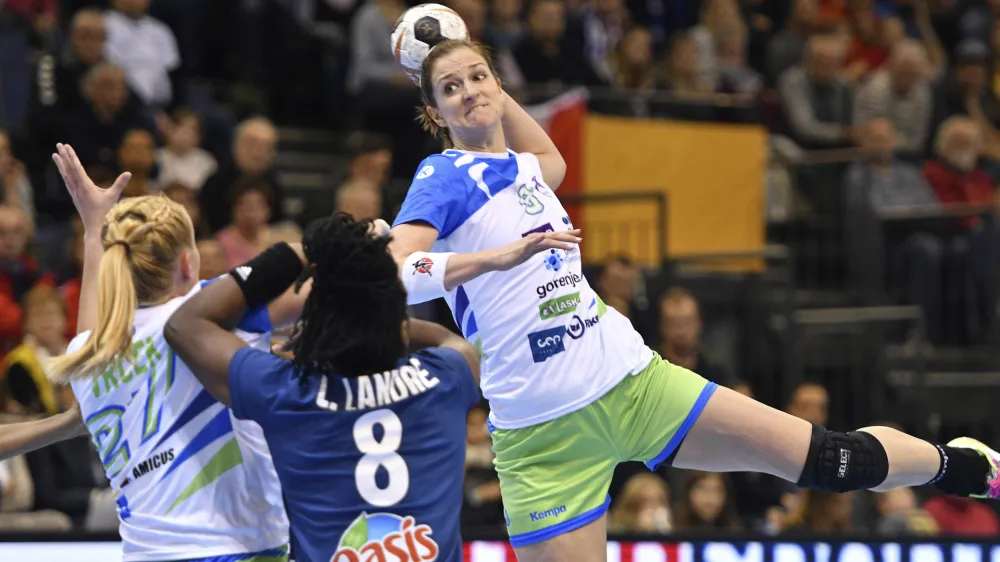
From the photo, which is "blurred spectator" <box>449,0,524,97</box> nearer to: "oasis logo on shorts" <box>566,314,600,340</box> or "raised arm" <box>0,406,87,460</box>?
"oasis logo on shorts" <box>566,314,600,340</box>

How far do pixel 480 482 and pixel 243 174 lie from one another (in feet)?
8.08

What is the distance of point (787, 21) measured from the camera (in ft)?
48.0

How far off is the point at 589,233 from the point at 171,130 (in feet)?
10.9

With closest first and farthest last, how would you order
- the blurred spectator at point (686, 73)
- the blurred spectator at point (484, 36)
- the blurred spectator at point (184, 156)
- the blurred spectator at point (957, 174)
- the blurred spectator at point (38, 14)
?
1. the blurred spectator at point (184, 156)
2. the blurred spectator at point (38, 14)
3. the blurred spectator at point (484, 36)
4. the blurred spectator at point (957, 174)
5. the blurred spectator at point (686, 73)

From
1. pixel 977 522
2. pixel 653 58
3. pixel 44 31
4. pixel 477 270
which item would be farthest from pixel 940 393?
pixel 477 270

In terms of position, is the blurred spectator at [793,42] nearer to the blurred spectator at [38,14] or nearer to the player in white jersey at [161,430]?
the blurred spectator at [38,14]

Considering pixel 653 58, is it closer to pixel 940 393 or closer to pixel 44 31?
pixel 940 393

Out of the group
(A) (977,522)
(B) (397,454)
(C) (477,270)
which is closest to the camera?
(B) (397,454)

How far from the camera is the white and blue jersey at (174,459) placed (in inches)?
158

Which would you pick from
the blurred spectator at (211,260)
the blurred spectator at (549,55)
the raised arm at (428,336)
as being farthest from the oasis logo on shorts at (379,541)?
the blurred spectator at (549,55)

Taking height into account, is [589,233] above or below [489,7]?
below

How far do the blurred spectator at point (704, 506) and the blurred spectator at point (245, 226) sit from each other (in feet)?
9.38

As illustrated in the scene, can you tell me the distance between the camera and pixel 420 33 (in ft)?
16.4

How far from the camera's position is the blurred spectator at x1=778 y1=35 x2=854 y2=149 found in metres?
12.9
